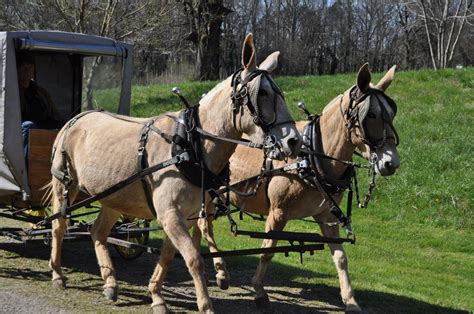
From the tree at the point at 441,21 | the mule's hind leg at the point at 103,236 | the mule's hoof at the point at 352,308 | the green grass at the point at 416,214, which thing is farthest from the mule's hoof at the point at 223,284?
the tree at the point at 441,21

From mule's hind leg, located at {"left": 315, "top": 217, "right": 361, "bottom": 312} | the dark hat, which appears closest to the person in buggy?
the dark hat

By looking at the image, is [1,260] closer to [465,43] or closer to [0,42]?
[0,42]

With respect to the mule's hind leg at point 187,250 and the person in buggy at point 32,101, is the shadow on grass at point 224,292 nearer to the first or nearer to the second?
the mule's hind leg at point 187,250

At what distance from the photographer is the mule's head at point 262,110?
4938 mm

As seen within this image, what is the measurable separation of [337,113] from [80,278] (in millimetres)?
3384

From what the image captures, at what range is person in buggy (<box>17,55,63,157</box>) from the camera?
785 cm

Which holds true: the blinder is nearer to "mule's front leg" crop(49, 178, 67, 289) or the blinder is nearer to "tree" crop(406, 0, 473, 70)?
"mule's front leg" crop(49, 178, 67, 289)

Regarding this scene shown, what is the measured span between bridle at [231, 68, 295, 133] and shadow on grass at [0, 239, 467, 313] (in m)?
2.24

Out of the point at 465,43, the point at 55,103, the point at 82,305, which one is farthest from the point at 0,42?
the point at 465,43

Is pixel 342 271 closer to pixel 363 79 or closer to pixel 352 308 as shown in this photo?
pixel 352 308

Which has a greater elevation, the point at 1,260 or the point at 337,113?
the point at 337,113

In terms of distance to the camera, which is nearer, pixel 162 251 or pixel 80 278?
pixel 162 251

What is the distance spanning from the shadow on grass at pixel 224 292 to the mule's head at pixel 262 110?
2.17 metres

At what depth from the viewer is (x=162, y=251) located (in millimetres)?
5938
